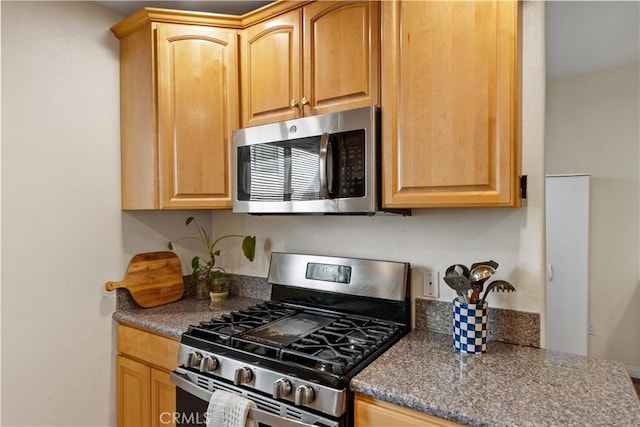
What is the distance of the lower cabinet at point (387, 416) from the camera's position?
40.4 inches

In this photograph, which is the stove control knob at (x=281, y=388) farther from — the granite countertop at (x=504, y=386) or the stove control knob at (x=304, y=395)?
the granite countertop at (x=504, y=386)

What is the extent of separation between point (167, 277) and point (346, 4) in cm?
167

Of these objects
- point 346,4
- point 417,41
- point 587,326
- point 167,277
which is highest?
point 346,4

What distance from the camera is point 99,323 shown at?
1.89 meters

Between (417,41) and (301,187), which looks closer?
(417,41)

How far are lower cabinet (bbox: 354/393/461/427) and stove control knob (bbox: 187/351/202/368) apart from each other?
662 millimetres

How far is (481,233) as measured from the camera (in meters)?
1.50

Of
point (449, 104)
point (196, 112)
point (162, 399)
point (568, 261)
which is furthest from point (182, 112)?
point (568, 261)

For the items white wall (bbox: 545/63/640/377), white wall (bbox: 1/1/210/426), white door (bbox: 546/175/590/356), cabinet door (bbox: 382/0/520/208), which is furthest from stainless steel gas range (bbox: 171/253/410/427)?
white wall (bbox: 545/63/640/377)

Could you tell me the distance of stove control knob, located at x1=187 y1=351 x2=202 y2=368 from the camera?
4.78ft

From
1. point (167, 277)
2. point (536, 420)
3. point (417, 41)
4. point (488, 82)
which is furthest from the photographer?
point (167, 277)

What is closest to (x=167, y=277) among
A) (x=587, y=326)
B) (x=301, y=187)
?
(x=301, y=187)

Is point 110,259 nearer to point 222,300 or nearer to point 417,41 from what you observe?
point 222,300

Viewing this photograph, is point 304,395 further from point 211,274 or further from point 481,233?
point 211,274
